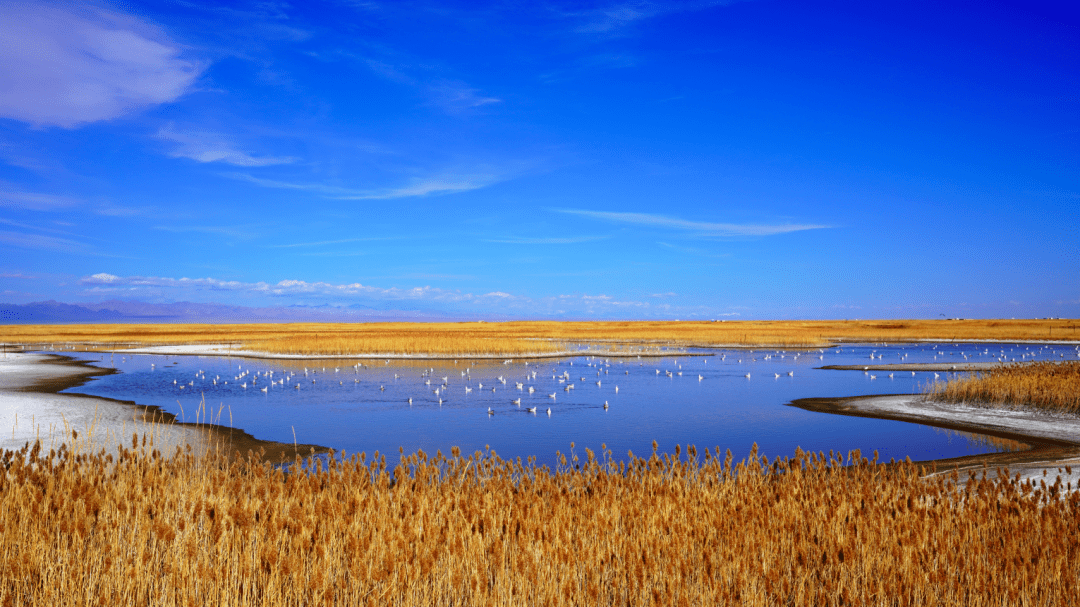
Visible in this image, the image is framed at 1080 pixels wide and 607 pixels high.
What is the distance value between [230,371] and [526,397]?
19.6 meters

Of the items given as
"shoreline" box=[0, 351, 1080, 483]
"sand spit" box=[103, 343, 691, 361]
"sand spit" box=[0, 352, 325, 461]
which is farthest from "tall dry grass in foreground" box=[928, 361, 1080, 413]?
"sand spit" box=[103, 343, 691, 361]

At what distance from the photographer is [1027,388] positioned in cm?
2184

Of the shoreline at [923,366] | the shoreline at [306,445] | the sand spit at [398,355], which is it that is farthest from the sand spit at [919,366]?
the shoreline at [306,445]

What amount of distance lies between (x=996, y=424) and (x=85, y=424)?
2174 cm

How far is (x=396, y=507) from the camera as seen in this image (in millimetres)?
6637

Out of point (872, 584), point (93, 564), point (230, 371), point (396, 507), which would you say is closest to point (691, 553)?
point (872, 584)

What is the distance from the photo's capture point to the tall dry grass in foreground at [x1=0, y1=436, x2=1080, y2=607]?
5.10 m

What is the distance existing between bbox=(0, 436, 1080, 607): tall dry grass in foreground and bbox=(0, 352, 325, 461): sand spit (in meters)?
2.25

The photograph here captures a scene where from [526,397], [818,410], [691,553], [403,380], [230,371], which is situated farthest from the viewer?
[230,371]

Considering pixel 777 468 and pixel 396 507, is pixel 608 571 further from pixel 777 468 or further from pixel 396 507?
pixel 777 468

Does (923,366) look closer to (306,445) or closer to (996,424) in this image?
(996,424)

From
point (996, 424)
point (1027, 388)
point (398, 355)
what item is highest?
point (1027, 388)

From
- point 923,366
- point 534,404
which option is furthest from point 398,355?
point 923,366

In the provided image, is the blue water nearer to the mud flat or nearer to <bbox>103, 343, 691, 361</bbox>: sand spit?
the mud flat
